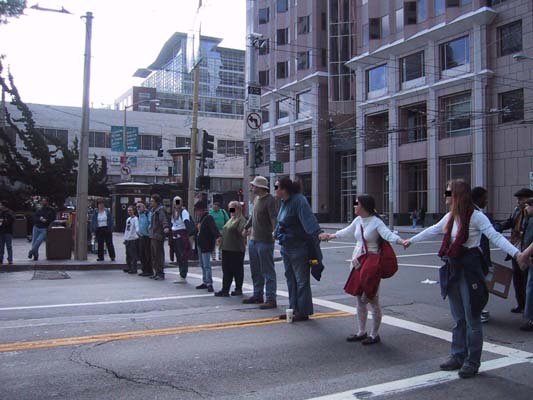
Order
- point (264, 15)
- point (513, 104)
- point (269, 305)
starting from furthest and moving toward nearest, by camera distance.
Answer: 1. point (264, 15)
2. point (513, 104)
3. point (269, 305)

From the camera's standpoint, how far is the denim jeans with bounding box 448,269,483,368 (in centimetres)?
505

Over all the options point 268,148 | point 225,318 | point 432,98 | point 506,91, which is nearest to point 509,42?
point 506,91

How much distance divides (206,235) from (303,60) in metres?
44.0

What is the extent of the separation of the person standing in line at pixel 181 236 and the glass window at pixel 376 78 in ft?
113

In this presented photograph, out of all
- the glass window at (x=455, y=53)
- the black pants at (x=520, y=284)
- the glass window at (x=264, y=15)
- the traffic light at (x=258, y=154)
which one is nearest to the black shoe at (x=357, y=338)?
the black pants at (x=520, y=284)

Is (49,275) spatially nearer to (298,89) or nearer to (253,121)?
(253,121)

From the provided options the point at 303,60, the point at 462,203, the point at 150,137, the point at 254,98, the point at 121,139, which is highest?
the point at 303,60

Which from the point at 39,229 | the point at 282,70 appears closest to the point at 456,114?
the point at 282,70

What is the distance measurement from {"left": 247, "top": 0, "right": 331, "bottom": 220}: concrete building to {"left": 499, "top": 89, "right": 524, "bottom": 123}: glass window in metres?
18.0

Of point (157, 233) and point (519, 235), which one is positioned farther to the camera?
point (157, 233)

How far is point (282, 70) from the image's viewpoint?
55125mm

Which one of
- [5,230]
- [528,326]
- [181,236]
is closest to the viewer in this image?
[528,326]

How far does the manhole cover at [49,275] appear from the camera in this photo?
12.9 m

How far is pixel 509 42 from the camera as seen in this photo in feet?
115
